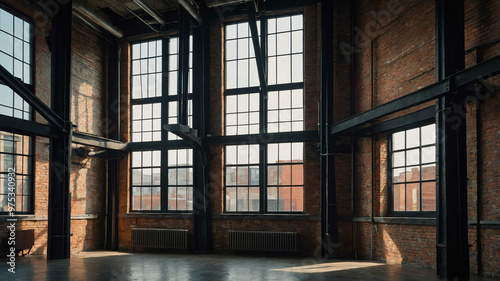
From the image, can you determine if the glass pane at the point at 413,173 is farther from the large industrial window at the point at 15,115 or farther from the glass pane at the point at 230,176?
the large industrial window at the point at 15,115

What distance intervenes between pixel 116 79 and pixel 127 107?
1.00 metres

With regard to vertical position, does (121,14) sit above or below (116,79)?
above

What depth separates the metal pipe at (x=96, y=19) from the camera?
11868 millimetres

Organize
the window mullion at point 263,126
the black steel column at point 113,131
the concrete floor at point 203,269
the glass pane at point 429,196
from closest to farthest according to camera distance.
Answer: the concrete floor at point 203,269, the glass pane at point 429,196, the window mullion at point 263,126, the black steel column at point 113,131

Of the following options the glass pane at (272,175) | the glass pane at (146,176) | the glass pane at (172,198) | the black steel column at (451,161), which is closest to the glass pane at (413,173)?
the black steel column at (451,161)

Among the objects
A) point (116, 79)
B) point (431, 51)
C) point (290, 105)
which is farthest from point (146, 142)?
point (431, 51)

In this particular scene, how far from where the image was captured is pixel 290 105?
39.8ft

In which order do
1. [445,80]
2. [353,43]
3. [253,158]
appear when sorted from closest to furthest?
[445,80] → [353,43] → [253,158]

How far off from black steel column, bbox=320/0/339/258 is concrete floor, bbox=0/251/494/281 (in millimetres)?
788

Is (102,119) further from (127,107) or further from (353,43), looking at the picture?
(353,43)

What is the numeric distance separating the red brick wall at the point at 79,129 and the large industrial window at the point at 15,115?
186 mm

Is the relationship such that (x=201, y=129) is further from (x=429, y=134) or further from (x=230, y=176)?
(x=429, y=134)

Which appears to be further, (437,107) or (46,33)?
(46,33)
